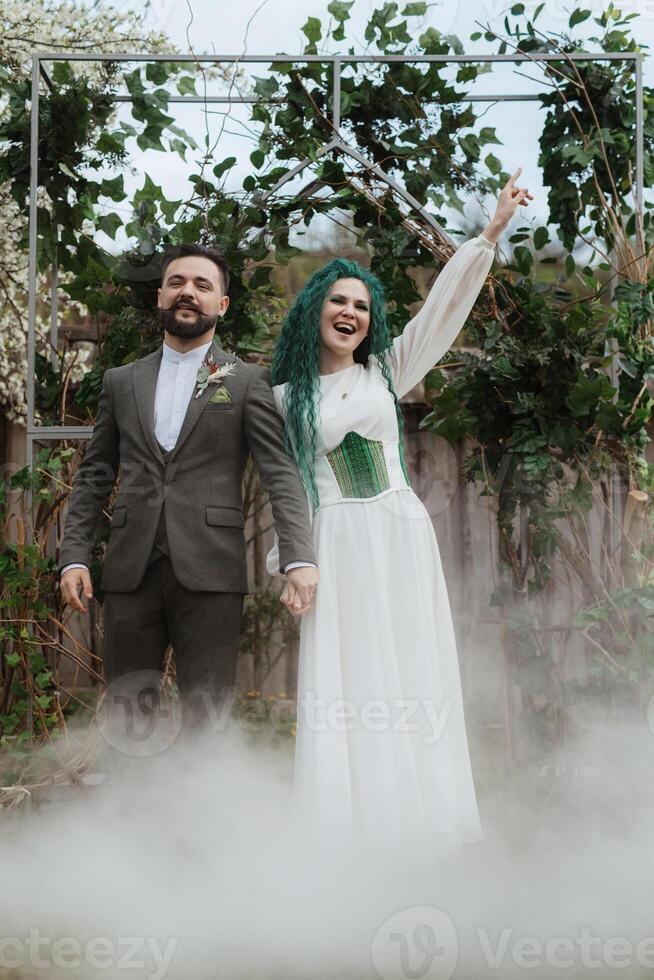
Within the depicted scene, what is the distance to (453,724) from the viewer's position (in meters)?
2.52

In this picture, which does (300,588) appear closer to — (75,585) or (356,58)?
(75,585)

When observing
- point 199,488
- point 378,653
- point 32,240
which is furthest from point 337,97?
point 378,653

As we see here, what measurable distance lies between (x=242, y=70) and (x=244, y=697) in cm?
239

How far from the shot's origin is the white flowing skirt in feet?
7.89

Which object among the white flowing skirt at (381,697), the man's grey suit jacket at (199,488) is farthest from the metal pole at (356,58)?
the white flowing skirt at (381,697)

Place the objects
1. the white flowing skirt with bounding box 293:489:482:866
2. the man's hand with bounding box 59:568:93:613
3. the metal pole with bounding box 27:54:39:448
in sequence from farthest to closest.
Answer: the metal pole with bounding box 27:54:39:448 → the man's hand with bounding box 59:568:93:613 → the white flowing skirt with bounding box 293:489:482:866

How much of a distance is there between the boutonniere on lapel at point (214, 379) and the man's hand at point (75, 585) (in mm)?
531

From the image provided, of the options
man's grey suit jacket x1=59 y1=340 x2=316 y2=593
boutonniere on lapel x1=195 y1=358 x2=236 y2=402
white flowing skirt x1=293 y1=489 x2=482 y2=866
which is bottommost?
white flowing skirt x1=293 y1=489 x2=482 y2=866

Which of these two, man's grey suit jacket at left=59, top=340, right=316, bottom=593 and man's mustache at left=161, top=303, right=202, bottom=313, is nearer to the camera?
man's grey suit jacket at left=59, top=340, right=316, bottom=593

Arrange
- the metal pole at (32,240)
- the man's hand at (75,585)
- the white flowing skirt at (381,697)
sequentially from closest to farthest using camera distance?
1. the white flowing skirt at (381,697)
2. the man's hand at (75,585)
3. the metal pole at (32,240)

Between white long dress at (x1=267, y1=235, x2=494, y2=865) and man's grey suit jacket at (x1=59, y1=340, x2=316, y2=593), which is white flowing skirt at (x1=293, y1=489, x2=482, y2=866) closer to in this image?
white long dress at (x1=267, y1=235, x2=494, y2=865)

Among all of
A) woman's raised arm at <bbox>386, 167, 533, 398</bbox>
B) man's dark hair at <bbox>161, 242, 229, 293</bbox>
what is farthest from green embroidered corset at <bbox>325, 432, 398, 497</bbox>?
man's dark hair at <bbox>161, 242, 229, 293</bbox>

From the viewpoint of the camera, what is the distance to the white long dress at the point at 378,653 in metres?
2.41

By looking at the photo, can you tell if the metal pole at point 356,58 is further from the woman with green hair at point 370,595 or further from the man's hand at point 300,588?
the man's hand at point 300,588
